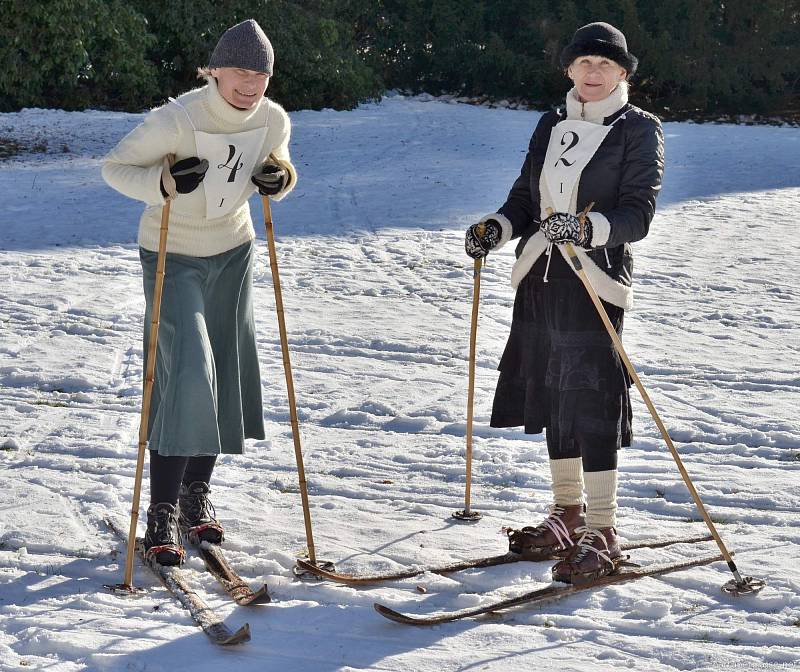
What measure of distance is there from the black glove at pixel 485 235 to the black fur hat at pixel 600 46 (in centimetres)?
62

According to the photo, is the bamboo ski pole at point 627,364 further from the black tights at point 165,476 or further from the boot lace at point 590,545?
the black tights at point 165,476

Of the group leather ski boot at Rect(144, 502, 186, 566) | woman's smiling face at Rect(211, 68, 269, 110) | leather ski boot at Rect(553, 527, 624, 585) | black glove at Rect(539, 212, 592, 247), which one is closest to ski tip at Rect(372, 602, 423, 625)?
leather ski boot at Rect(553, 527, 624, 585)

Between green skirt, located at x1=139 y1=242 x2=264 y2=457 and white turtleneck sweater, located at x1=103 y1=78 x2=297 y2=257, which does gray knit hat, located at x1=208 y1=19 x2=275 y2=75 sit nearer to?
white turtleneck sweater, located at x1=103 y1=78 x2=297 y2=257

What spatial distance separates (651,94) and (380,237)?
500 inches

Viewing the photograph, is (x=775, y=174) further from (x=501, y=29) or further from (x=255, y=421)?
(x=255, y=421)

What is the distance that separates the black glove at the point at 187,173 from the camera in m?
3.80

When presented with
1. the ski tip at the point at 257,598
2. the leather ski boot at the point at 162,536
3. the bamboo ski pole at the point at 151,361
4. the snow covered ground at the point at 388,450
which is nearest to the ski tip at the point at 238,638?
the snow covered ground at the point at 388,450

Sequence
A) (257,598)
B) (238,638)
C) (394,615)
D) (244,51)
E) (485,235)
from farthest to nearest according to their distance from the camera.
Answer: (485,235)
(244,51)
(257,598)
(394,615)
(238,638)

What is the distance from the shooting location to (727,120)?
69.2 feet

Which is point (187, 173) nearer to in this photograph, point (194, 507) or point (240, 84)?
point (240, 84)

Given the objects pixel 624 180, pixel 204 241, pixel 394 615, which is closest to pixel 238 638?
pixel 394 615

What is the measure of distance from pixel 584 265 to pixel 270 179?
112cm

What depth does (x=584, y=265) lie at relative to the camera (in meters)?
3.92

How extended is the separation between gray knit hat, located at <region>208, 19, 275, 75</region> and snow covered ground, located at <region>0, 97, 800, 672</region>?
1.72 metres
